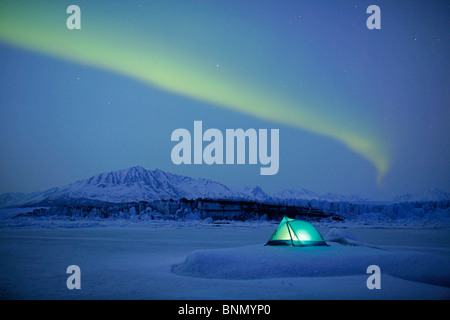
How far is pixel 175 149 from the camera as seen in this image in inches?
814

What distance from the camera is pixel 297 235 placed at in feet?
48.1

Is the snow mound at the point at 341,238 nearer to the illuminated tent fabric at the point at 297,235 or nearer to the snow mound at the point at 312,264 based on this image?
→ the illuminated tent fabric at the point at 297,235

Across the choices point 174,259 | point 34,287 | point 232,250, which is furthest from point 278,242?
point 34,287

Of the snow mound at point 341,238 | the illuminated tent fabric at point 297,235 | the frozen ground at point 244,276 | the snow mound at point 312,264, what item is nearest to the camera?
the frozen ground at point 244,276

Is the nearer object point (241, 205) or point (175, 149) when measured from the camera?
point (175, 149)

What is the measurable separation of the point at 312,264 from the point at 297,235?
3.35 meters

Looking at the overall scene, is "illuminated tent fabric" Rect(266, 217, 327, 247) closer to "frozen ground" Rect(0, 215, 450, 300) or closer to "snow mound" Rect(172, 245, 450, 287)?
"frozen ground" Rect(0, 215, 450, 300)

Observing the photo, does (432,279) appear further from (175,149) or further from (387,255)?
(175,149)

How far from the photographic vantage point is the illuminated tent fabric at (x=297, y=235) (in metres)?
14.6

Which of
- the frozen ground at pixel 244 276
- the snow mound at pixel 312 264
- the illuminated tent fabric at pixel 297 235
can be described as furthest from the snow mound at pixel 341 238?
the snow mound at pixel 312 264

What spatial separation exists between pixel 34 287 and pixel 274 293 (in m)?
5.72

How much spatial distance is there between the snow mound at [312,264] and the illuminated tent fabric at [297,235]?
2.19 meters

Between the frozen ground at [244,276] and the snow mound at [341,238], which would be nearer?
the frozen ground at [244,276]

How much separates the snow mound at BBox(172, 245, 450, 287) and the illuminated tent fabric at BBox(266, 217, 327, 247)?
86.1 inches
